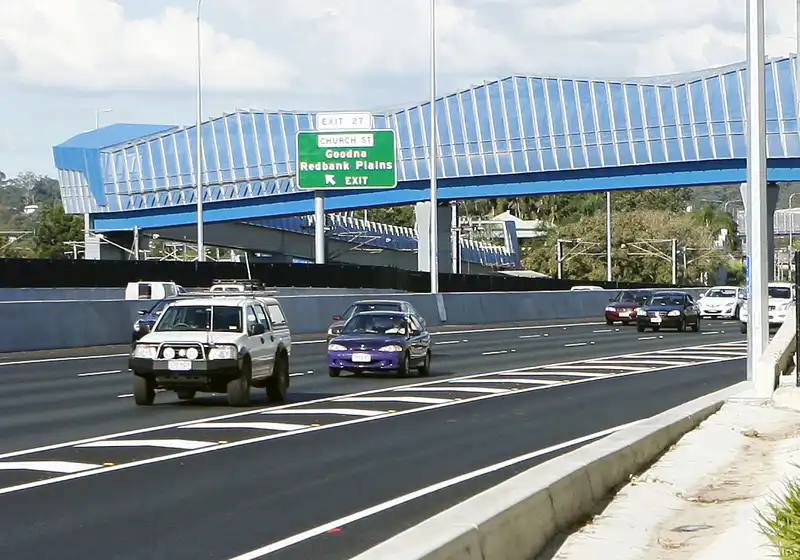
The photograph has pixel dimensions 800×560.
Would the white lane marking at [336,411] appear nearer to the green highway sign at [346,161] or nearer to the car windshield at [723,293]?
the green highway sign at [346,161]

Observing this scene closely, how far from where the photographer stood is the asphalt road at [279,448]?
11.1 meters

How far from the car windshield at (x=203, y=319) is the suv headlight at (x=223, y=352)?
0.72 m

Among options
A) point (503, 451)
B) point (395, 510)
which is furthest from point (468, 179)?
point (395, 510)

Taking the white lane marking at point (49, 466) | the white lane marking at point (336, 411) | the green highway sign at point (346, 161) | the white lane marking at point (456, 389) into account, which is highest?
the green highway sign at point (346, 161)

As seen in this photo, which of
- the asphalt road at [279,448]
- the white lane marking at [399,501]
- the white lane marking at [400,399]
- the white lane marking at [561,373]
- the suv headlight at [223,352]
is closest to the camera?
the white lane marking at [399,501]

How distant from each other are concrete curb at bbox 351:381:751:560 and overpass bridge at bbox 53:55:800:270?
48.6 meters

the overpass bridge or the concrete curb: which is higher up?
the overpass bridge

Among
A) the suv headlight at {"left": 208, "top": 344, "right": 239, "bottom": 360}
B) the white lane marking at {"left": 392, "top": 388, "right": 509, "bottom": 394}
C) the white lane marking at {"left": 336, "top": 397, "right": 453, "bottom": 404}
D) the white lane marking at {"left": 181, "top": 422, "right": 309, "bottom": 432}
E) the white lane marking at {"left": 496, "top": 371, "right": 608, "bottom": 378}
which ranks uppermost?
the suv headlight at {"left": 208, "top": 344, "right": 239, "bottom": 360}

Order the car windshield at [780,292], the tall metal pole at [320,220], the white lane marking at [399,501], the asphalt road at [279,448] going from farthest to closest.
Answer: the tall metal pole at [320,220] < the car windshield at [780,292] < the asphalt road at [279,448] < the white lane marking at [399,501]

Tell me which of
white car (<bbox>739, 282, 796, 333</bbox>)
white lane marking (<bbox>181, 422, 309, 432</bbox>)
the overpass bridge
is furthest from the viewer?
the overpass bridge

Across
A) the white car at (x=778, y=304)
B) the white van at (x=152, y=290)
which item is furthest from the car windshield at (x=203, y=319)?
the white car at (x=778, y=304)

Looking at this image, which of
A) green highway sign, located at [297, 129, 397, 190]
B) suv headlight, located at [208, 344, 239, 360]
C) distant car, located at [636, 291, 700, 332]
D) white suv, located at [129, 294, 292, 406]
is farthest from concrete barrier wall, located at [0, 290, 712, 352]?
suv headlight, located at [208, 344, 239, 360]

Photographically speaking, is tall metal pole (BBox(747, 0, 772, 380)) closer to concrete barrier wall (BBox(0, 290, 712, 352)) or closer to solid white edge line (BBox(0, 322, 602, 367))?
solid white edge line (BBox(0, 322, 602, 367))

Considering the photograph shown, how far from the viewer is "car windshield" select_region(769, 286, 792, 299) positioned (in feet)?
178
